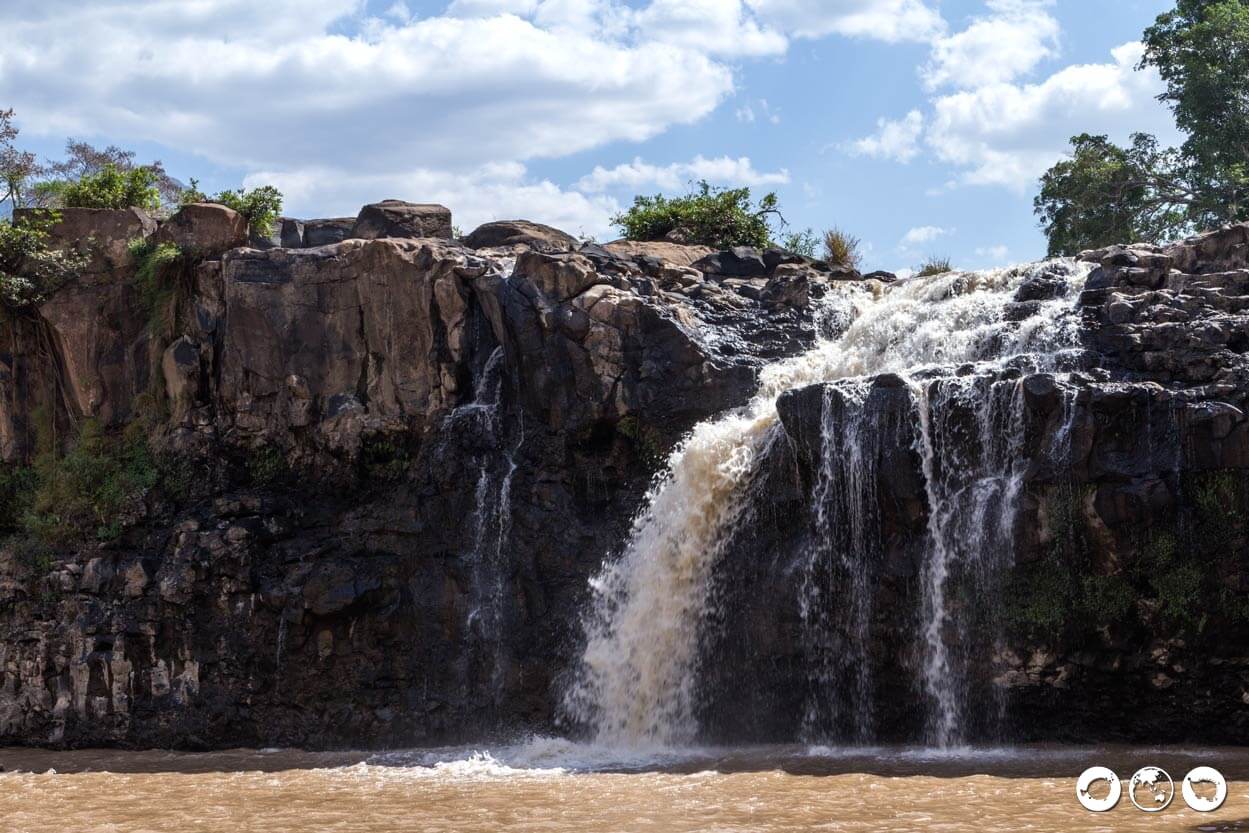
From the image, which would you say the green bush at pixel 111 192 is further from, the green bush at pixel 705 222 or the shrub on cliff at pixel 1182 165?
the shrub on cliff at pixel 1182 165

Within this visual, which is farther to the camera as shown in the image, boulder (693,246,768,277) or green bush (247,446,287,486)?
boulder (693,246,768,277)

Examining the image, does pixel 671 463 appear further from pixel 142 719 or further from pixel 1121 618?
pixel 142 719

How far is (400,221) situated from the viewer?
24.1 meters

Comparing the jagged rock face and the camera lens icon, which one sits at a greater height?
the jagged rock face

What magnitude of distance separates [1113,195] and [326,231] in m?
17.7

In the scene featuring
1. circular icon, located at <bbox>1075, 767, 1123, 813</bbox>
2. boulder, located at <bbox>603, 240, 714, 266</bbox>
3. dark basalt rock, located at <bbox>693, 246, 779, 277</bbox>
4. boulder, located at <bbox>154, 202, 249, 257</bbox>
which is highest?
boulder, located at <bbox>154, 202, 249, 257</bbox>

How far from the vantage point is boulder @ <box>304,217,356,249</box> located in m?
24.9

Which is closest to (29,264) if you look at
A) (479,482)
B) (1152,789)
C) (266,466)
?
(266,466)

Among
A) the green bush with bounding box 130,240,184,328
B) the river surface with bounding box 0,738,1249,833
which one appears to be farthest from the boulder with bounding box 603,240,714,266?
the river surface with bounding box 0,738,1249,833

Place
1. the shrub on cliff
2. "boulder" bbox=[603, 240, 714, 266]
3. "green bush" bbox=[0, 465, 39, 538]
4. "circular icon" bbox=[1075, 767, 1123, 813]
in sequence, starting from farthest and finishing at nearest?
the shrub on cliff, "boulder" bbox=[603, 240, 714, 266], "green bush" bbox=[0, 465, 39, 538], "circular icon" bbox=[1075, 767, 1123, 813]

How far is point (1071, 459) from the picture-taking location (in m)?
15.8

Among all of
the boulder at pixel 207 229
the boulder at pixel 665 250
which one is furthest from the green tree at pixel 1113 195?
the boulder at pixel 207 229

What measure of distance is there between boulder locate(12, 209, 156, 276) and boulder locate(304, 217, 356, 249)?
105 inches

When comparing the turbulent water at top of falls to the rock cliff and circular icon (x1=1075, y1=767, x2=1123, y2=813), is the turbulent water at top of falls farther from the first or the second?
circular icon (x1=1075, y1=767, x2=1123, y2=813)
